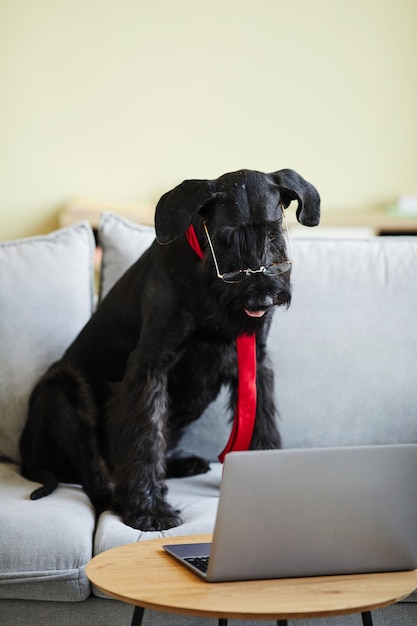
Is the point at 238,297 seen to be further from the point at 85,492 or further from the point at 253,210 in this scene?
the point at 85,492

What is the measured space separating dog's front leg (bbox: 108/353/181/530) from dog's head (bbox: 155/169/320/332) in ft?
0.98

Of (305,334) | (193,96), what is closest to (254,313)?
(305,334)

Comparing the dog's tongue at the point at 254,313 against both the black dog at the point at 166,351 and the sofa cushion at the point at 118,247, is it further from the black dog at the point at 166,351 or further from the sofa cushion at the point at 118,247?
the sofa cushion at the point at 118,247

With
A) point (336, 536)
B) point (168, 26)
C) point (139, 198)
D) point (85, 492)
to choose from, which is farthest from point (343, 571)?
point (168, 26)

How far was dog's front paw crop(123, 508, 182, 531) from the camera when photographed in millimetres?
1927

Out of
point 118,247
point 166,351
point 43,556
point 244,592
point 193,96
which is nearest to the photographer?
point 244,592

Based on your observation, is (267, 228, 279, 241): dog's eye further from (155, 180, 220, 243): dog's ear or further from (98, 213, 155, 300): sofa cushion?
(98, 213, 155, 300): sofa cushion

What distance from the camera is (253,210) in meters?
1.87

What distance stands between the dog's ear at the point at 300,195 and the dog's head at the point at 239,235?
23 mm

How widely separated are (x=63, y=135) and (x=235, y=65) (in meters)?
0.95

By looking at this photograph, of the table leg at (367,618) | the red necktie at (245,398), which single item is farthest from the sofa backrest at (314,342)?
the table leg at (367,618)

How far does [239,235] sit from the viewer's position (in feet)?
6.04

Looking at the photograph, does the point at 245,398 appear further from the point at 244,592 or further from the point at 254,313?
the point at 244,592

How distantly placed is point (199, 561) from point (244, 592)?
147mm
